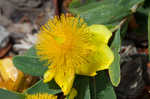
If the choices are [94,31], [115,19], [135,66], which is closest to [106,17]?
[115,19]

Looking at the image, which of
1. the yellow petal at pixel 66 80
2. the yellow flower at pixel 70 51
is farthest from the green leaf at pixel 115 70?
the yellow petal at pixel 66 80

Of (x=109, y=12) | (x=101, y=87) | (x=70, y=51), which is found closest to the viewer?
(x=70, y=51)

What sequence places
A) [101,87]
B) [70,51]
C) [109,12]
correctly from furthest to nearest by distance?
[109,12]
[101,87]
[70,51]

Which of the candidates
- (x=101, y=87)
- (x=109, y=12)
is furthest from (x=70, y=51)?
(x=109, y=12)

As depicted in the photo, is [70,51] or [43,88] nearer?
[70,51]

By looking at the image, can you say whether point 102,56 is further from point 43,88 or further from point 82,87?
point 43,88

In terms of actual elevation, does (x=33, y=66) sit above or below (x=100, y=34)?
below
